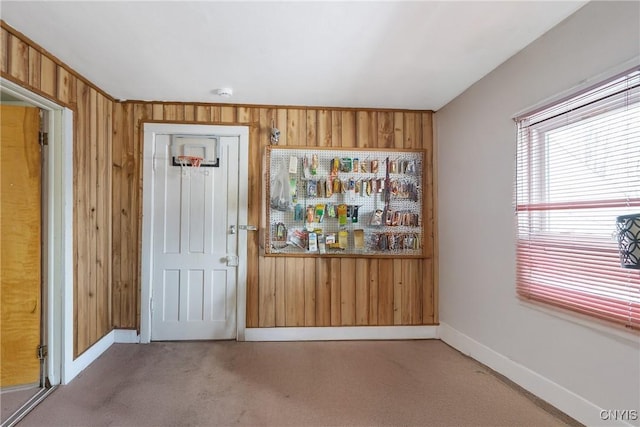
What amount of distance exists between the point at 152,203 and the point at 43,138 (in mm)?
936

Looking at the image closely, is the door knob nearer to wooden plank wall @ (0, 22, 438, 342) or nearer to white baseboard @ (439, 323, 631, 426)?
wooden plank wall @ (0, 22, 438, 342)

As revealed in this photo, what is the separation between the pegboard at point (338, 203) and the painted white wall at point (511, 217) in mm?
452

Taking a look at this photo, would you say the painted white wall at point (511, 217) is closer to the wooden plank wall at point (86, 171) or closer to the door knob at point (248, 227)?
the door knob at point (248, 227)

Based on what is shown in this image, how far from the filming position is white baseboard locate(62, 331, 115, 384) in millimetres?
→ 2129

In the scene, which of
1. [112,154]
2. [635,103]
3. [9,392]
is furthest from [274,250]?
[635,103]

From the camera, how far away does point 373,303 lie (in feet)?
9.71

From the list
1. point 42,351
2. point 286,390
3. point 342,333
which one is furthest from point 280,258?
point 42,351

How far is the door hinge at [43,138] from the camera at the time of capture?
2.07m

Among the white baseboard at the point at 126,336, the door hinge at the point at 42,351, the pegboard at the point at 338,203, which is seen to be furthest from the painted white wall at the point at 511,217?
the door hinge at the point at 42,351

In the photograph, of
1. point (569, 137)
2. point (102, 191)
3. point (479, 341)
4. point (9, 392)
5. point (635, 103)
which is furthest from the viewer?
point (102, 191)

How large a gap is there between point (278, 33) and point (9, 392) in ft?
9.87

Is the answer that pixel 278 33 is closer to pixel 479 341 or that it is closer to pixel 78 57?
pixel 78 57

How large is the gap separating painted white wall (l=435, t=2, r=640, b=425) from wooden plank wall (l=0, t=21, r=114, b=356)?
322 cm

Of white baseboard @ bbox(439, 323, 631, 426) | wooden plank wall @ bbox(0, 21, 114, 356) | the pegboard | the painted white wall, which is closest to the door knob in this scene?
the pegboard
